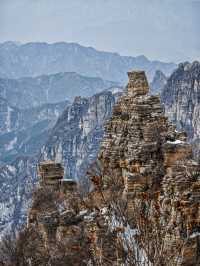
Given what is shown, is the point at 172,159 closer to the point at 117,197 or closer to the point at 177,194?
the point at 117,197

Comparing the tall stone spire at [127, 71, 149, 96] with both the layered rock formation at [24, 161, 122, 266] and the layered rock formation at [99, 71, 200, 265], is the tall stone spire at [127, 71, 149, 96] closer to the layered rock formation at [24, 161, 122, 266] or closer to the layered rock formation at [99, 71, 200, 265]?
the layered rock formation at [99, 71, 200, 265]

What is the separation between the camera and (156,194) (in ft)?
94.3

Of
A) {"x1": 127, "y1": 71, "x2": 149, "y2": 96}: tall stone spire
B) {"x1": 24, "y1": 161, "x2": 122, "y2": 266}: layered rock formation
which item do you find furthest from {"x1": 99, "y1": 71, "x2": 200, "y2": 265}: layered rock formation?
{"x1": 24, "y1": 161, "x2": 122, "y2": 266}: layered rock formation

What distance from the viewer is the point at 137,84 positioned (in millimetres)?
36375

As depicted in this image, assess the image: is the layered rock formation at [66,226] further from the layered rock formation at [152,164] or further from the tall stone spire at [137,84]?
the tall stone spire at [137,84]

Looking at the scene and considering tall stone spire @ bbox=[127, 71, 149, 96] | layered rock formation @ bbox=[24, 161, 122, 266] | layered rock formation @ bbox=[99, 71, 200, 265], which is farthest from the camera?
tall stone spire @ bbox=[127, 71, 149, 96]

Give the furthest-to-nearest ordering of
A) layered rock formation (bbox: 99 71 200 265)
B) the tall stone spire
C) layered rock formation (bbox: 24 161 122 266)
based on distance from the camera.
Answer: the tall stone spire < layered rock formation (bbox: 24 161 122 266) < layered rock formation (bbox: 99 71 200 265)

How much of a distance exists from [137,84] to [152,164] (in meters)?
6.36

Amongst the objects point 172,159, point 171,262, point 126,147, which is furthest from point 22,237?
Result: point 171,262

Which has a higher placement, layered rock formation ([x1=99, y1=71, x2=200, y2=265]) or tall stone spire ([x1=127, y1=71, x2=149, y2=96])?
tall stone spire ([x1=127, y1=71, x2=149, y2=96])

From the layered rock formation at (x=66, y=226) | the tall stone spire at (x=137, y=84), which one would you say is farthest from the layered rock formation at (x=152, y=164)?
the layered rock formation at (x=66, y=226)

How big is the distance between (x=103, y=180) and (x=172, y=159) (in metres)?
6.09

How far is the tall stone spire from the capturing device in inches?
1428

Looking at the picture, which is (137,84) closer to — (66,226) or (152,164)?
(152,164)
